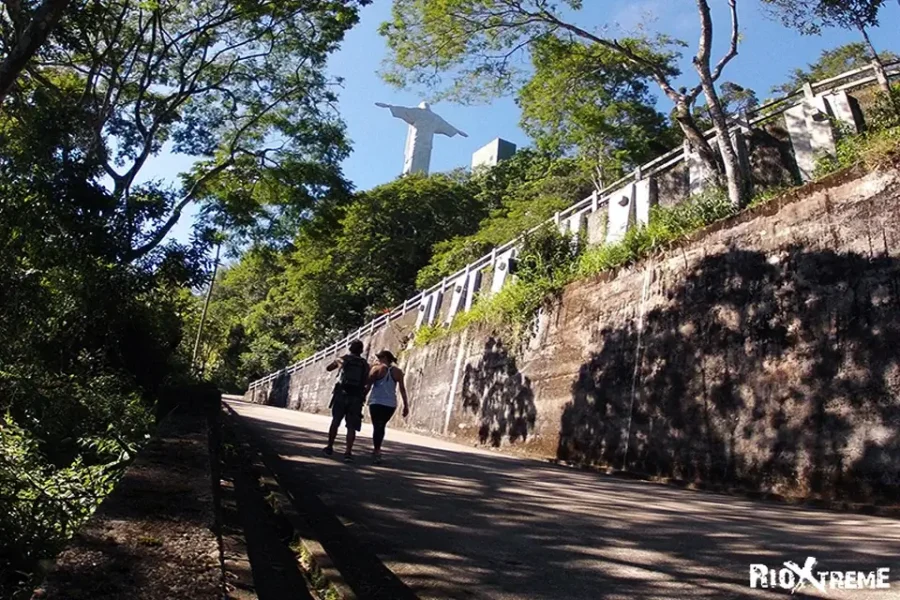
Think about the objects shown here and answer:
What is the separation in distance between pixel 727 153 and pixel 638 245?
2.11 m

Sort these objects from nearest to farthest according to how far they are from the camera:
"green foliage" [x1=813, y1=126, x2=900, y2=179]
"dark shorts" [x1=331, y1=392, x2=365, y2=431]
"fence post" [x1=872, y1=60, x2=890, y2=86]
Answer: "green foliage" [x1=813, y1=126, x2=900, y2=179] < "dark shorts" [x1=331, y1=392, x2=365, y2=431] < "fence post" [x1=872, y1=60, x2=890, y2=86]

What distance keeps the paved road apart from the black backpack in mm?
967

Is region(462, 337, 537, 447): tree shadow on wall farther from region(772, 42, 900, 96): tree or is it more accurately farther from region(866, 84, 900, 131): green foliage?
region(772, 42, 900, 96): tree

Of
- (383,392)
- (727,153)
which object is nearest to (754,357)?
(727,153)

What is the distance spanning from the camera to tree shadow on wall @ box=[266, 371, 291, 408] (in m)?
43.8

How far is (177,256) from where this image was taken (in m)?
9.62

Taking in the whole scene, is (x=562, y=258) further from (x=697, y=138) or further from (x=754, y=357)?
(x=754, y=357)

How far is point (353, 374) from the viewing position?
827cm

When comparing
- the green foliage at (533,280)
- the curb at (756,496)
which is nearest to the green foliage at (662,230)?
the green foliage at (533,280)

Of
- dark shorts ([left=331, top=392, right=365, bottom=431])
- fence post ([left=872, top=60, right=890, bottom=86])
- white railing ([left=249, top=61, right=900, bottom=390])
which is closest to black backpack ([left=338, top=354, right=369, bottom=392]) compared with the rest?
dark shorts ([left=331, top=392, right=365, bottom=431])

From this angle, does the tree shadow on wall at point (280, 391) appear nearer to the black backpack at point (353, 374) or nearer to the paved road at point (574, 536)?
the black backpack at point (353, 374)

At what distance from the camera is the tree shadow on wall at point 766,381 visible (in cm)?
725

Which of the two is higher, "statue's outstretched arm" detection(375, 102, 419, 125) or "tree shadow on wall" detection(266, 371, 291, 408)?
"statue's outstretched arm" detection(375, 102, 419, 125)

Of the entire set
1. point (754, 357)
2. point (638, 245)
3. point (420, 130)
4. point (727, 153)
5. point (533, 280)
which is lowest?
point (754, 357)
